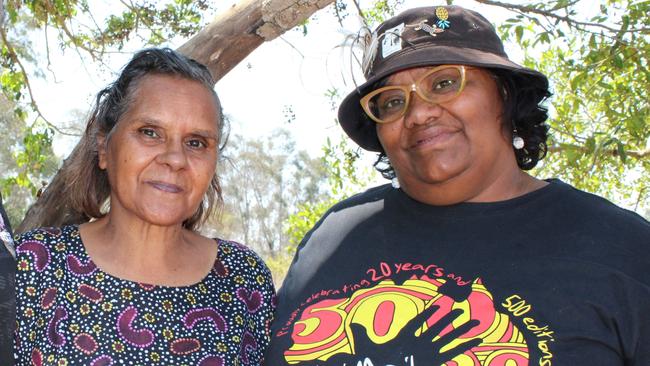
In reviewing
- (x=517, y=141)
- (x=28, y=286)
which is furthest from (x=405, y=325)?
(x=28, y=286)

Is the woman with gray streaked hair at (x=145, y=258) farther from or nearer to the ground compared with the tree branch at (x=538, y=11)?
nearer to the ground

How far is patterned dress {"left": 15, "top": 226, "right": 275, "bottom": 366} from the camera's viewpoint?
2150mm

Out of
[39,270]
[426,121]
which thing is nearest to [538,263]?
[426,121]

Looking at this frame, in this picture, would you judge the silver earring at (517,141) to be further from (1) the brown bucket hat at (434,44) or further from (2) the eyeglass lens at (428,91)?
(2) the eyeglass lens at (428,91)

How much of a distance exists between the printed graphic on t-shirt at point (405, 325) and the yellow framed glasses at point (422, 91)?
51 cm

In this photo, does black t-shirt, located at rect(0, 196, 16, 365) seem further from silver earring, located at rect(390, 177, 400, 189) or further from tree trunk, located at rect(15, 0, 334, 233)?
silver earring, located at rect(390, 177, 400, 189)

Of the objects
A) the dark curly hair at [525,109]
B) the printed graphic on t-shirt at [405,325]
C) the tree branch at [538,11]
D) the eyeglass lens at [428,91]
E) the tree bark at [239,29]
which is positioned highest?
the tree branch at [538,11]

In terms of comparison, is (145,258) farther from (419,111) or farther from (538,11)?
(538,11)

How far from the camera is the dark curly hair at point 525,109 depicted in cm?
237

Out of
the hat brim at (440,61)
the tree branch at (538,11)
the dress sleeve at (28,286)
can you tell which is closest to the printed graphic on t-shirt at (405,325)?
the hat brim at (440,61)

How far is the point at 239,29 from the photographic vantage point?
3.25 m

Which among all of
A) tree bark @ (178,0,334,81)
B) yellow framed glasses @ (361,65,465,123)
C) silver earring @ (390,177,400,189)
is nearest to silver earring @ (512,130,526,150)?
yellow framed glasses @ (361,65,465,123)

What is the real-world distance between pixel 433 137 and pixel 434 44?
304mm

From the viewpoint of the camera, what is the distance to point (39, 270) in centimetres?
A: 223
